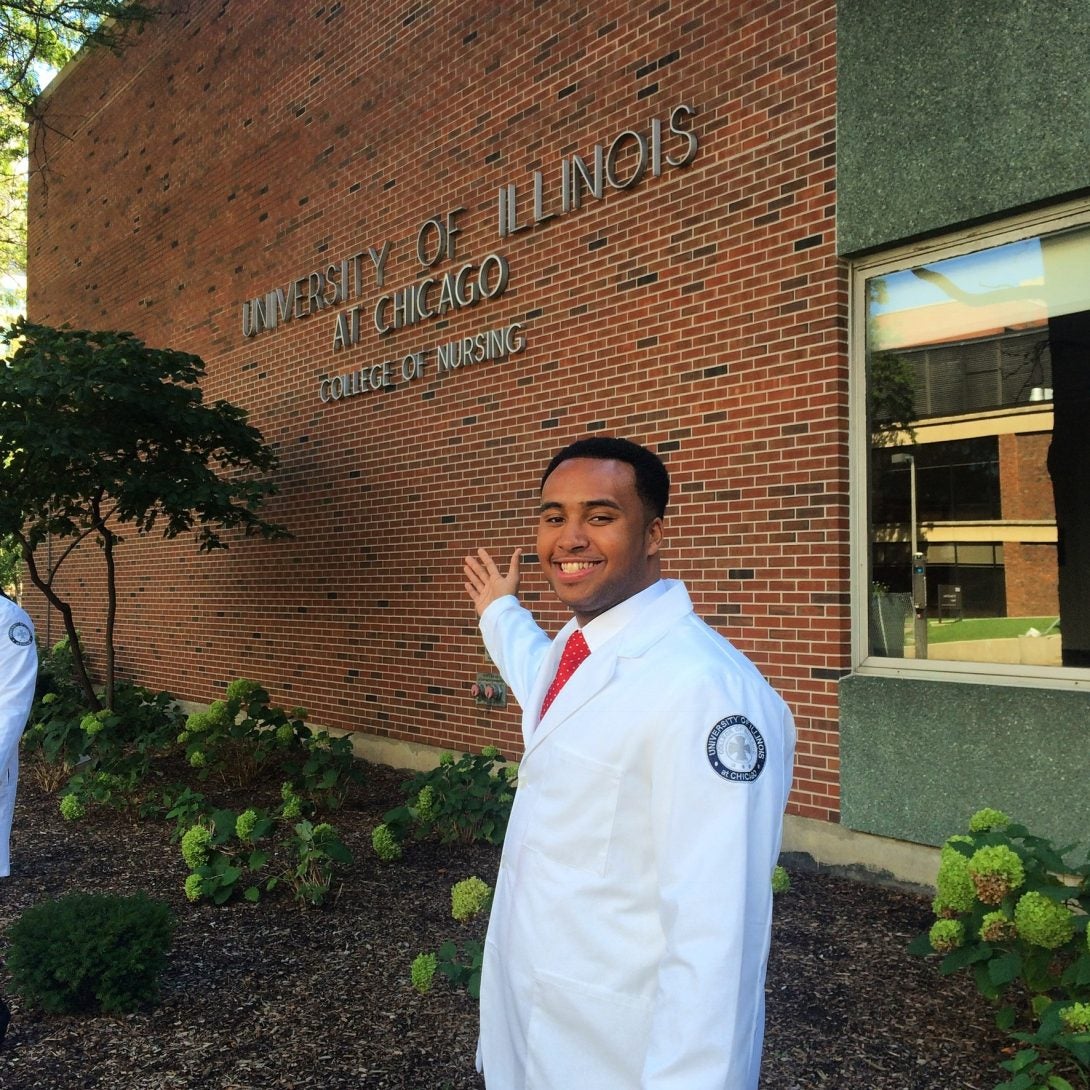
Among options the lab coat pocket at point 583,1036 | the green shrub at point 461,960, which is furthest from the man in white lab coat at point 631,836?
the green shrub at point 461,960

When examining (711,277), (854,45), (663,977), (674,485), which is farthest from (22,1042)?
(854,45)

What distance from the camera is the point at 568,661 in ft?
7.07

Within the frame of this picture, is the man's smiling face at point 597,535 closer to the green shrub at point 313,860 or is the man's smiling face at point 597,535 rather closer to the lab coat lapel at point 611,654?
the lab coat lapel at point 611,654

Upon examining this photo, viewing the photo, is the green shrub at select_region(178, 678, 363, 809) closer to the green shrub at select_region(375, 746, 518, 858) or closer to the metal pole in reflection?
the green shrub at select_region(375, 746, 518, 858)

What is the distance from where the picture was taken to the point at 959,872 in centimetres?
336

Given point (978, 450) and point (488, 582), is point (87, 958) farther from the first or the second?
point (978, 450)

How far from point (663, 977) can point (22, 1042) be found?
3225 mm

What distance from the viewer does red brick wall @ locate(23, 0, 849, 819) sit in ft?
18.9

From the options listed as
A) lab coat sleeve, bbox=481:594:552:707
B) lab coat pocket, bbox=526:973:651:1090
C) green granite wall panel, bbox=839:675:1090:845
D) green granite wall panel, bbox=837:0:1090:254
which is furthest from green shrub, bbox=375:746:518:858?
lab coat pocket, bbox=526:973:651:1090

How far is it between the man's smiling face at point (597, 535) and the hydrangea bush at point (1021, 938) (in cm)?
197

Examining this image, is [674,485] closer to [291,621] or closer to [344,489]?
[344,489]

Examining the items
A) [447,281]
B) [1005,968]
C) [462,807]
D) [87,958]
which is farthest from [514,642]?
[447,281]

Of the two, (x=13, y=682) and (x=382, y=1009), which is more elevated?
(x=13, y=682)

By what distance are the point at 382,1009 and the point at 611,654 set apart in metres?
2.71
